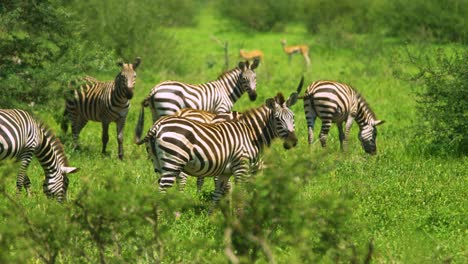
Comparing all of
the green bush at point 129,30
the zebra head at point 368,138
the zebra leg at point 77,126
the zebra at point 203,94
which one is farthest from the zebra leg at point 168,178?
the green bush at point 129,30

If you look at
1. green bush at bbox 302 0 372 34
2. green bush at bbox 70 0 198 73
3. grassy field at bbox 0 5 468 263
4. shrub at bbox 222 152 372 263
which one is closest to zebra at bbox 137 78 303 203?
grassy field at bbox 0 5 468 263

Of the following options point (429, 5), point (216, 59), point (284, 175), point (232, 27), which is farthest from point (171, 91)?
point (232, 27)

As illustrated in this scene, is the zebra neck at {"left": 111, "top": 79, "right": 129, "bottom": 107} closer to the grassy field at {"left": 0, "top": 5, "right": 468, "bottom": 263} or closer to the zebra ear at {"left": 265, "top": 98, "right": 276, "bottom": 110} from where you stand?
the grassy field at {"left": 0, "top": 5, "right": 468, "bottom": 263}

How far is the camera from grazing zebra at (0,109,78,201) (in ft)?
32.3

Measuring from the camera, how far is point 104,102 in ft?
47.7

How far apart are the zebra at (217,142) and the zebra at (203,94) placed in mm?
3149

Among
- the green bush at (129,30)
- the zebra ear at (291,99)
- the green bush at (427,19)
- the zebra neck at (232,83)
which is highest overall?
the green bush at (427,19)

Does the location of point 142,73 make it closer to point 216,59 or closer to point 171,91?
point 216,59

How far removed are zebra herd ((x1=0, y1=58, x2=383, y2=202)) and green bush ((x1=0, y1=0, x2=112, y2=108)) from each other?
51 centimetres

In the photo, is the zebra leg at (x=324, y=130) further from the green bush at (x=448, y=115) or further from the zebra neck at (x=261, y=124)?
the zebra neck at (x=261, y=124)

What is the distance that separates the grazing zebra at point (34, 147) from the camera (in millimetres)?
9852

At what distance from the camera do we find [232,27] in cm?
5153

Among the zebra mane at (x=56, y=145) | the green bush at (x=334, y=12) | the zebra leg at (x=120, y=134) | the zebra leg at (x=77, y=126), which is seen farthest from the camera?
the green bush at (x=334, y=12)

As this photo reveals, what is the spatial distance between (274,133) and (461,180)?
3.34 m
